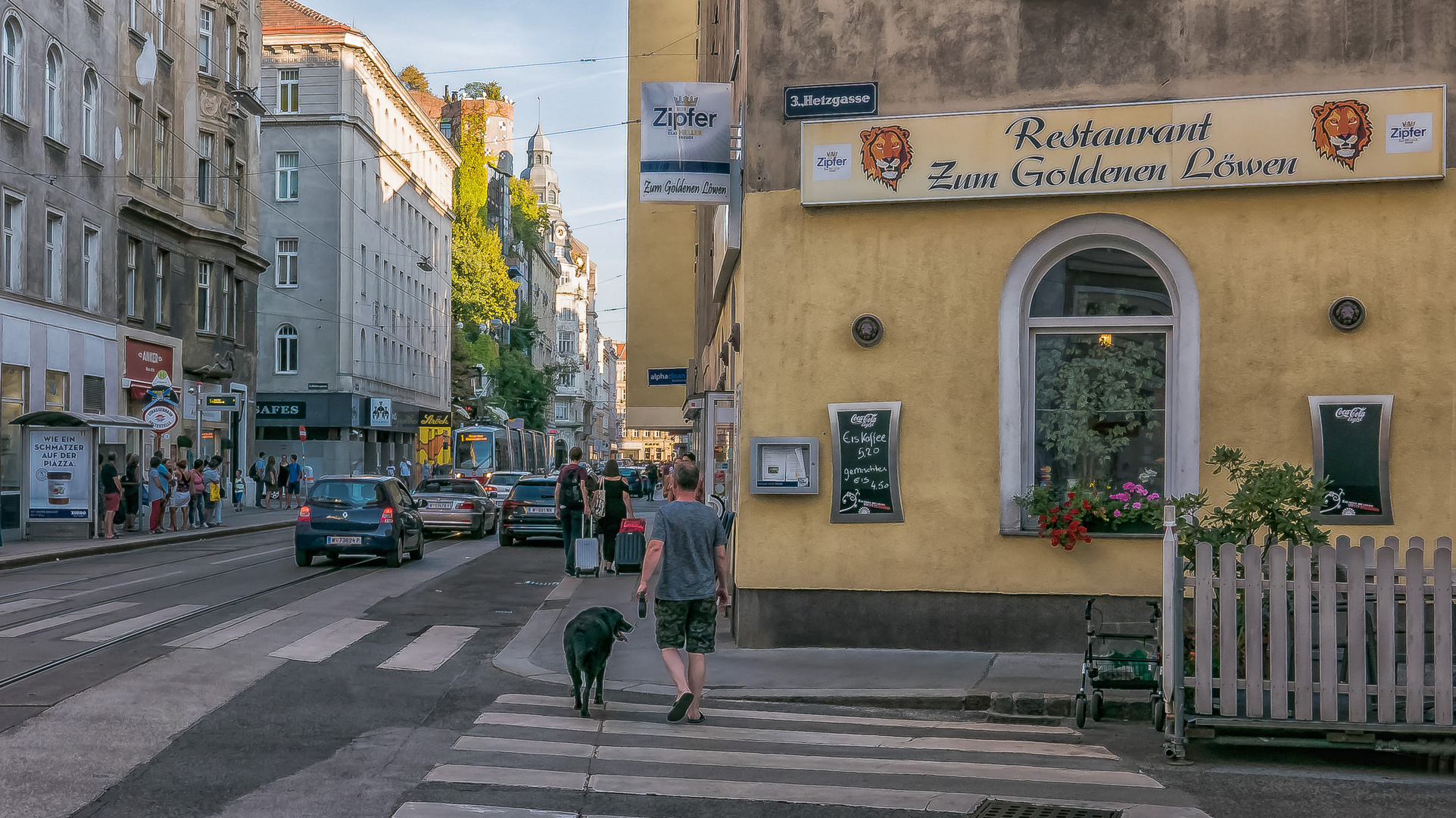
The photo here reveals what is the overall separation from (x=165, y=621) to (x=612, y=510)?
854 centimetres

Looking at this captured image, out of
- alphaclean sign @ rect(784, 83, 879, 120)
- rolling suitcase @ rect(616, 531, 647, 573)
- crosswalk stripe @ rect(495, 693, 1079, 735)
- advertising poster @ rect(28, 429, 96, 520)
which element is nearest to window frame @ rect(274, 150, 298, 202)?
advertising poster @ rect(28, 429, 96, 520)

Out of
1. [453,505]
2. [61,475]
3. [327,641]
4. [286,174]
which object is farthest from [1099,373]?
[286,174]

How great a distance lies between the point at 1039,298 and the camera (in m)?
12.2

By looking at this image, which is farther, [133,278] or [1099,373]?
[133,278]

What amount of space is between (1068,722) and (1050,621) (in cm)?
256

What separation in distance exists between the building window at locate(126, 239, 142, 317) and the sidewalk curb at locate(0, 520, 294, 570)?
637 centimetres

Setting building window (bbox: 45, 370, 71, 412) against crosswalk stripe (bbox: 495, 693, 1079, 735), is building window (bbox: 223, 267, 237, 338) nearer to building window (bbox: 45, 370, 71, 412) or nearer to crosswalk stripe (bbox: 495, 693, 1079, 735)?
building window (bbox: 45, 370, 71, 412)

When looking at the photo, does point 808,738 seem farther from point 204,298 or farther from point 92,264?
point 204,298

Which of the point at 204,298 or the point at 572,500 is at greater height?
the point at 204,298

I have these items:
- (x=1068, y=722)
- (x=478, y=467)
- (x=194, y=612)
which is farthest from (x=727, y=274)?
(x=478, y=467)

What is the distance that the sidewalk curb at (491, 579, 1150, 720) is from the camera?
30.7 feet

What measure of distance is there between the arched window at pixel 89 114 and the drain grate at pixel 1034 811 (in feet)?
100

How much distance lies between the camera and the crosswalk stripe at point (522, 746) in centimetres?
779

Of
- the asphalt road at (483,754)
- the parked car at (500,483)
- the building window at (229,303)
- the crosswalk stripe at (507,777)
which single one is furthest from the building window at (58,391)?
the crosswalk stripe at (507,777)
